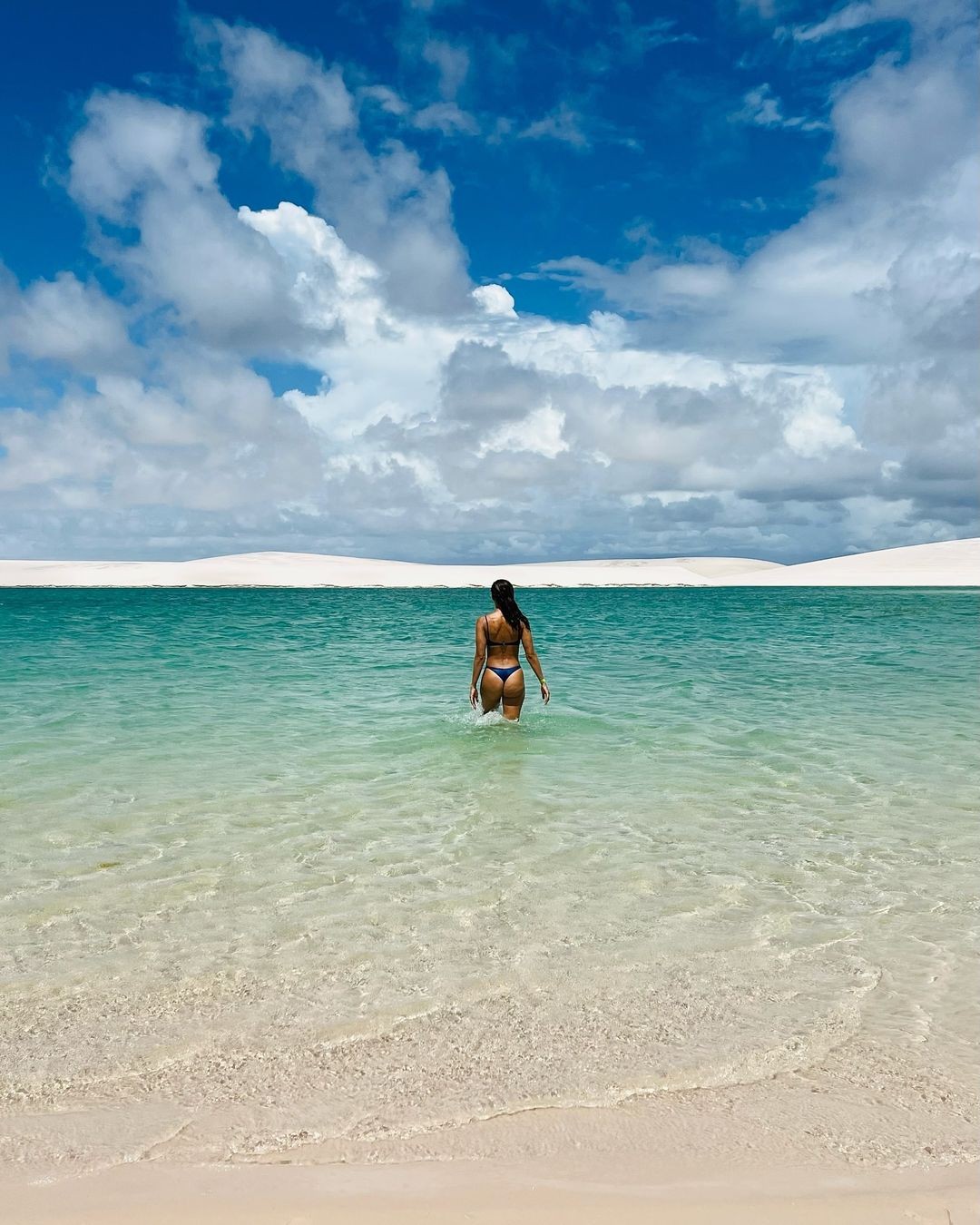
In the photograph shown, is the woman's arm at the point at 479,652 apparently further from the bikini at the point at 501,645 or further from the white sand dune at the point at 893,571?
the white sand dune at the point at 893,571

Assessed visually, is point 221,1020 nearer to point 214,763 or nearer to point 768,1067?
point 768,1067

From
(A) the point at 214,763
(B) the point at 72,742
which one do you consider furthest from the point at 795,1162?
(B) the point at 72,742

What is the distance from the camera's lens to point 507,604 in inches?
509

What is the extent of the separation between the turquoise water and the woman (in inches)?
19.5

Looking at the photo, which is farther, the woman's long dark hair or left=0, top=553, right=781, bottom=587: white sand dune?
left=0, top=553, right=781, bottom=587: white sand dune

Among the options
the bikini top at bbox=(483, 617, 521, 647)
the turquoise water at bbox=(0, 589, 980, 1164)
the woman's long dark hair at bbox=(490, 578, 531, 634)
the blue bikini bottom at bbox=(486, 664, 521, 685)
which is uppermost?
the woman's long dark hair at bbox=(490, 578, 531, 634)

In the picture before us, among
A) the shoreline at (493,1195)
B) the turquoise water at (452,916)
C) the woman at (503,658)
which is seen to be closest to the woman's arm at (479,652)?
the woman at (503,658)

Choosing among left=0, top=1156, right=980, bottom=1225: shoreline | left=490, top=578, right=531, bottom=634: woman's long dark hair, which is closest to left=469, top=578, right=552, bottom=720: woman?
left=490, top=578, right=531, bottom=634: woman's long dark hair

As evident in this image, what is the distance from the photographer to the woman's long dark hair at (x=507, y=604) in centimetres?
1270

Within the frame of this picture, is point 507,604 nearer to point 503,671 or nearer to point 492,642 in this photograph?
point 492,642

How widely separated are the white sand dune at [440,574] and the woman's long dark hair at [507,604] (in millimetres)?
131104

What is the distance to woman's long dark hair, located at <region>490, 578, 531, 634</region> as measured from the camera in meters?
12.7

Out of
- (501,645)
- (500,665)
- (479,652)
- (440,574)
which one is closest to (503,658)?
(500,665)

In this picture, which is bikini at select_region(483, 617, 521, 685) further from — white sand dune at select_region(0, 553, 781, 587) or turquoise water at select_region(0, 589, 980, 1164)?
white sand dune at select_region(0, 553, 781, 587)
